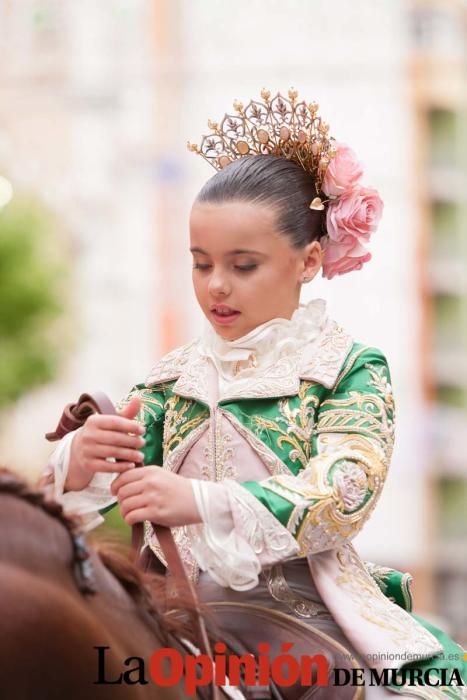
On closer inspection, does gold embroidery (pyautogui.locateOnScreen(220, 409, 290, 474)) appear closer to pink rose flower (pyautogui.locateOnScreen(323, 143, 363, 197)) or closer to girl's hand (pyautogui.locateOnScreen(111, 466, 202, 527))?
girl's hand (pyautogui.locateOnScreen(111, 466, 202, 527))

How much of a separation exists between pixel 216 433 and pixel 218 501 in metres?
0.25

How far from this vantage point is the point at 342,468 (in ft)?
7.02

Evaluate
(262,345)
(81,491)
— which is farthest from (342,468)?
(81,491)

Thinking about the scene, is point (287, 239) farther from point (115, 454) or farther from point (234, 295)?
point (115, 454)

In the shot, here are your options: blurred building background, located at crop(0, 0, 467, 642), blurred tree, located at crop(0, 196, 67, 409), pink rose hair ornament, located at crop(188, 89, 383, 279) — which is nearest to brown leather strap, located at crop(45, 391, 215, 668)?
pink rose hair ornament, located at crop(188, 89, 383, 279)

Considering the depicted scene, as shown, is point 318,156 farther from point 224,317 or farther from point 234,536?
point 234,536

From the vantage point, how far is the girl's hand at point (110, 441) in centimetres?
203

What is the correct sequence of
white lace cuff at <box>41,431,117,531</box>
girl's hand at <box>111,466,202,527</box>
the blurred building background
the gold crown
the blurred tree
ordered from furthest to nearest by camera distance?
the blurred building background
the blurred tree
the gold crown
white lace cuff at <box>41,431,117,531</box>
girl's hand at <box>111,466,202,527</box>

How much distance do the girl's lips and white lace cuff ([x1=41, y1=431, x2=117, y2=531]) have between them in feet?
0.91

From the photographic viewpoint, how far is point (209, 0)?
15.8m

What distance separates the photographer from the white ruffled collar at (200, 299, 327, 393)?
231 centimetres

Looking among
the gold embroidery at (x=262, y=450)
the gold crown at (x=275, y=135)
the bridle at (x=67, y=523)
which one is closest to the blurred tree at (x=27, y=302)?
the gold crown at (x=275, y=135)

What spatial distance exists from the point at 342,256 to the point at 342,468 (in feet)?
1.42

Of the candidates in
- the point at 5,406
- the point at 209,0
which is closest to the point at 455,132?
the point at 209,0
